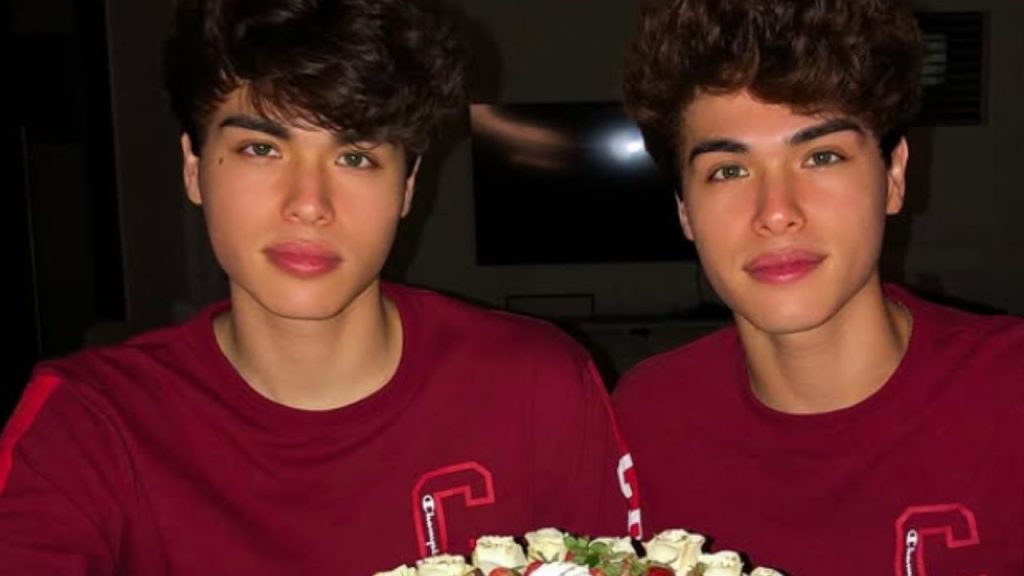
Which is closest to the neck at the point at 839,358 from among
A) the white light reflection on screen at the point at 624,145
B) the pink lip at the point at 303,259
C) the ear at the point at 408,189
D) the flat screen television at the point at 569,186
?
the ear at the point at 408,189

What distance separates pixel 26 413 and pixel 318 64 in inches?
30.8

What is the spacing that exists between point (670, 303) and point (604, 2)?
90.5 inches

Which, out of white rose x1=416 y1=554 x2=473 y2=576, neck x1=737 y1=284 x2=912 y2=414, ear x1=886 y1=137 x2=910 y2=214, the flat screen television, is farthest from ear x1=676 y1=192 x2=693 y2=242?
the flat screen television

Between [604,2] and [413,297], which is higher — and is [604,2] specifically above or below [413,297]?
above

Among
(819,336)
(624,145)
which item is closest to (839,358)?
(819,336)

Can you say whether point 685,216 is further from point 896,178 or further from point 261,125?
point 261,125

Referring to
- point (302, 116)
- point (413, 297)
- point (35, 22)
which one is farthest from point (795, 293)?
point (35, 22)

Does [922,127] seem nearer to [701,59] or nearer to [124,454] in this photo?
[701,59]

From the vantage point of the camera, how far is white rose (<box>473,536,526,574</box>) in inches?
62.6

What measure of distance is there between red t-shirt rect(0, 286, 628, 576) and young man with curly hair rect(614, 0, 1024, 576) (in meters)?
0.24

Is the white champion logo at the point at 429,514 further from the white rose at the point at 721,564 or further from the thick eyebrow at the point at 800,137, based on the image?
the thick eyebrow at the point at 800,137

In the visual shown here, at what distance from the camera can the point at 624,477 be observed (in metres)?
2.21

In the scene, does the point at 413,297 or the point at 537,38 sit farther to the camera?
the point at 537,38

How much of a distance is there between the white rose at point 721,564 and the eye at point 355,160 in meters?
0.91
